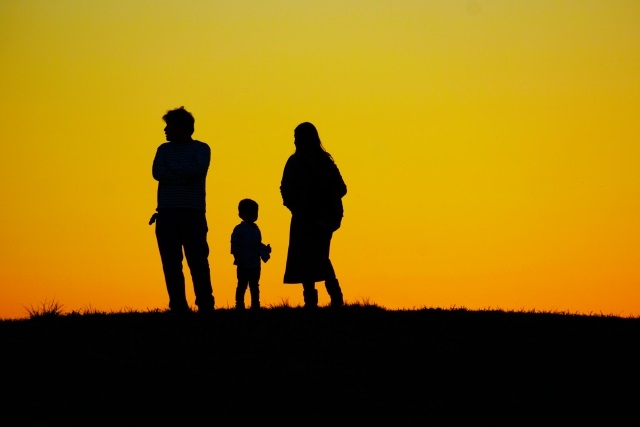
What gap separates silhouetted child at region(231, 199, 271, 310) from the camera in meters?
19.4

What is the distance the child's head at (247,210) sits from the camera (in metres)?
19.7

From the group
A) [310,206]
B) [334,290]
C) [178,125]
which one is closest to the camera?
[178,125]

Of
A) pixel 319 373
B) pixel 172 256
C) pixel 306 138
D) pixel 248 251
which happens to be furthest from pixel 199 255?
pixel 319 373

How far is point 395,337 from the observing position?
516 inches

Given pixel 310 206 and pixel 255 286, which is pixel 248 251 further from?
pixel 310 206

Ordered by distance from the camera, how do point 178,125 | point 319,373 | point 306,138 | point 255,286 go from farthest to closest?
1. point 255,286
2. point 306,138
3. point 178,125
4. point 319,373

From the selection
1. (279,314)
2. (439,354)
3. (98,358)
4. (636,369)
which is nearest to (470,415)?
(439,354)

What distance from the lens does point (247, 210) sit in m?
19.7

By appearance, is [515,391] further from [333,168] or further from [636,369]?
[333,168]

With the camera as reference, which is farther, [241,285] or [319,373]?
[241,285]

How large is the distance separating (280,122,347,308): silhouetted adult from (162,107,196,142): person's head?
154 centimetres

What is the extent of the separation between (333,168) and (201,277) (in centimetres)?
247

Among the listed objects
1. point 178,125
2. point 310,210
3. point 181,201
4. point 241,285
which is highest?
point 178,125

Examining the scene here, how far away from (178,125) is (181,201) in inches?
42.4
